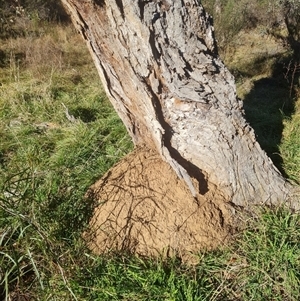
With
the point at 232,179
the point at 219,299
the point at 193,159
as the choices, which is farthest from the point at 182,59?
the point at 219,299

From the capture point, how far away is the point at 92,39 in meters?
2.25

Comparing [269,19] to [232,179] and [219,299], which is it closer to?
[232,179]

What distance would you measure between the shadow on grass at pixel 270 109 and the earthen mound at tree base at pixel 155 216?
1031 mm

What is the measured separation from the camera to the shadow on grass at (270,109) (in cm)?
360

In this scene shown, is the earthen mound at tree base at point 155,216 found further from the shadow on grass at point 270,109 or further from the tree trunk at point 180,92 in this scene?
the shadow on grass at point 270,109

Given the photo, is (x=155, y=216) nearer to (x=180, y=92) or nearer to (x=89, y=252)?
(x=89, y=252)

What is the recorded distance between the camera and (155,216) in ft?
8.02

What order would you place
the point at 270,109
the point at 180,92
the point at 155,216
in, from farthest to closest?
1. the point at 270,109
2. the point at 155,216
3. the point at 180,92

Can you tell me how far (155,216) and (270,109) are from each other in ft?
10.0

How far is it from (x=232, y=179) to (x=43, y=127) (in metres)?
2.80

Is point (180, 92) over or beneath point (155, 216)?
over

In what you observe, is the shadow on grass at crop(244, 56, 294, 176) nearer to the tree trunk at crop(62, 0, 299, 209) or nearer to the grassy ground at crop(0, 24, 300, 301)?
the grassy ground at crop(0, 24, 300, 301)

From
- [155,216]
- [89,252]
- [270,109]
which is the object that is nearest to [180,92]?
[155,216]

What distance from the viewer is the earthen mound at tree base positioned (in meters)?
2.39
